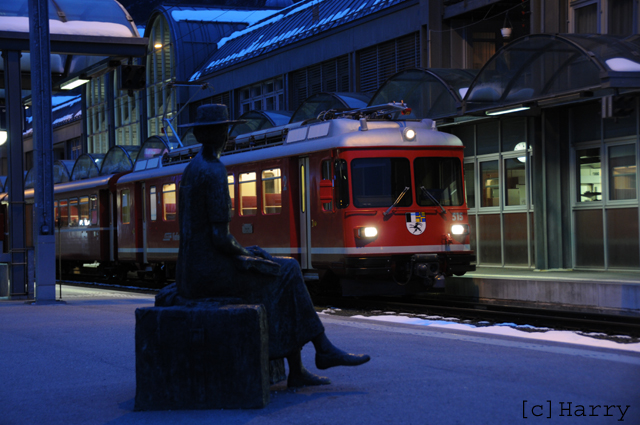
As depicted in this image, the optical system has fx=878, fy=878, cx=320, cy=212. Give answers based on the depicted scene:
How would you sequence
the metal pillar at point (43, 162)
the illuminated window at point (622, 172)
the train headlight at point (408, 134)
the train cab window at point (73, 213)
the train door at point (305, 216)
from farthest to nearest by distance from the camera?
the train cab window at point (73, 213) < the illuminated window at point (622, 172) < the metal pillar at point (43, 162) < the train door at point (305, 216) < the train headlight at point (408, 134)

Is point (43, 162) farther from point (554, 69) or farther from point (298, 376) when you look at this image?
point (298, 376)

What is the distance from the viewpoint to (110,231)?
25.0 m

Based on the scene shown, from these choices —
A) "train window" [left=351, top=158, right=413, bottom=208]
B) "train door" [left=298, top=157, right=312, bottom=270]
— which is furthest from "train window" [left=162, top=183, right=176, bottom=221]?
"train window" [left=351, top=158, right=413, bottom=208]

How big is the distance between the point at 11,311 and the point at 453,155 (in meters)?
8.00

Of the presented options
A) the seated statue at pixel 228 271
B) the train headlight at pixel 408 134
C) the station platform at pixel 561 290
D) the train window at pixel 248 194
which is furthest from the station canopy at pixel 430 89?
the seated statue at pixel 228 271

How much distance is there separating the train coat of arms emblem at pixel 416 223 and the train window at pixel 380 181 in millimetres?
217

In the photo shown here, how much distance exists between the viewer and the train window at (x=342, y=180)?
48.3 feet

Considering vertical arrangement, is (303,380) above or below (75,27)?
below

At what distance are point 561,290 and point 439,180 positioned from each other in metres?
2.90

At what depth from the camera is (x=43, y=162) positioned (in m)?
15.9

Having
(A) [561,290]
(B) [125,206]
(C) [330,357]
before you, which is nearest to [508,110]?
(A) [561,290]

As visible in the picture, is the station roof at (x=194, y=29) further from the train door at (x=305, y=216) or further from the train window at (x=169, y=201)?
the train door at (x=305, y=216)

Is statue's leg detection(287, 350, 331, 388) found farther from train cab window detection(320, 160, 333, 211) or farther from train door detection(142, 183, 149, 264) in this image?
train door detection(142, 183, 149, 264)

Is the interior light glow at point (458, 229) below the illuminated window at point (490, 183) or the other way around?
below
